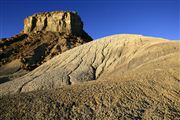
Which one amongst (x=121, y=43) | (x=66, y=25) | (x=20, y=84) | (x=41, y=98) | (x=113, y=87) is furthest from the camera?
(x=66, y=25)

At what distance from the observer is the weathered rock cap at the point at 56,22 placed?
82800mm

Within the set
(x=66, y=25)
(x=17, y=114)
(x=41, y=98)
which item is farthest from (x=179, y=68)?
(x=66, y=25)

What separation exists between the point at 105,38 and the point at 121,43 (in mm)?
3770

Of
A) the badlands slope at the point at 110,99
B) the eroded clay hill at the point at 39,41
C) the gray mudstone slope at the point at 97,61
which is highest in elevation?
the eroded clay hill at the point at 39,41

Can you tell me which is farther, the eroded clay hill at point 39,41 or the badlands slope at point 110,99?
the eroded clay hill at point 39,41

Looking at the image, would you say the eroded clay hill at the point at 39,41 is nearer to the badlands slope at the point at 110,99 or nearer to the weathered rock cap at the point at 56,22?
the weathered rock cap at the point at 56,22

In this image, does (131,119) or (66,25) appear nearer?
(131,119)

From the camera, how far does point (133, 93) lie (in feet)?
41.5

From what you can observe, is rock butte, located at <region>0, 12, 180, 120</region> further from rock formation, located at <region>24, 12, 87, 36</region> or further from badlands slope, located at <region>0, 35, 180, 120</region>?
rock formation, located at <region>24, 12, 87, 36</region>

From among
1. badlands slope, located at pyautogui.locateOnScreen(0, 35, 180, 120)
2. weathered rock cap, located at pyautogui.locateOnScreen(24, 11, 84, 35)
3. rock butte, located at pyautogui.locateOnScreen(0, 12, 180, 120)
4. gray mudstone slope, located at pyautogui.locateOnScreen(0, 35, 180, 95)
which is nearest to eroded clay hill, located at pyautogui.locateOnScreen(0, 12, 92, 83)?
weathered rock cap, located at pyautogui.locateOnScreen(24, 11, 84, 35)

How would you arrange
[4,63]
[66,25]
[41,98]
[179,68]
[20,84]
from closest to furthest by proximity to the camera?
1. [41,98]
2. [179,68]
3. [20,84]
4. [4,63]
5. [66,25]

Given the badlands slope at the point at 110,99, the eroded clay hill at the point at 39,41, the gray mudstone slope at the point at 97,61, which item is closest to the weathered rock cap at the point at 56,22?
the eroded clay hill at the point at 39,41

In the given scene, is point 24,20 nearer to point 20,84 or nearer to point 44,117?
point 20,84

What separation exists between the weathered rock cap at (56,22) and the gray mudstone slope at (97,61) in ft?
155
